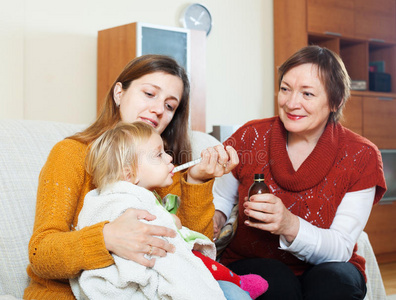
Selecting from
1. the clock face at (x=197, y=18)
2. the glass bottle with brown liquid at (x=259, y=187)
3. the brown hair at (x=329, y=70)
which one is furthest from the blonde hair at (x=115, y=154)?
the clock face at (x=197, y=18)

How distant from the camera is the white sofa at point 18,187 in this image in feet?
4.45

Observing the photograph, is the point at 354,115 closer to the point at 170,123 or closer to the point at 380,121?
the point at 380,121

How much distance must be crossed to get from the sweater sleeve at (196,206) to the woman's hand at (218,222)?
136 millimetres

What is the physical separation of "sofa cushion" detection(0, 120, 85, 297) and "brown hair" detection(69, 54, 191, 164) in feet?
0.61

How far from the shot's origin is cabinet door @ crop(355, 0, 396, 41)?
14.0 ft

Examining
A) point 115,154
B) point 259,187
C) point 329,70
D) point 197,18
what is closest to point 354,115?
point 197,18

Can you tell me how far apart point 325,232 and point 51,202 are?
2.72 ft

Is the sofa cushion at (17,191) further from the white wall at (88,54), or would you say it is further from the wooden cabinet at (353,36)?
the wooden cabinet at (353,36)

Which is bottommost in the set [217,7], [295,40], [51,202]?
[51,202]

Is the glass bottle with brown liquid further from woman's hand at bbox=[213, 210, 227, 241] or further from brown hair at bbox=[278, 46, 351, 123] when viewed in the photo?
brown hair at bbox=[278, 46, 351, 123]

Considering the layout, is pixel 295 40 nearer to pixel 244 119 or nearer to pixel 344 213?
pixel 244 119

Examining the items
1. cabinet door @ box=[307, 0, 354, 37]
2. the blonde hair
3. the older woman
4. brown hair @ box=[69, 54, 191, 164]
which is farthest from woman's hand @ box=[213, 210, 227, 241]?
cabinet door @ box=[307, 0, 354, 37]

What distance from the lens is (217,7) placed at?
411 centimetres

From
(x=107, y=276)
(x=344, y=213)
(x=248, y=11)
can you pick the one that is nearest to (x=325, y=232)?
(x=344, y=213)
